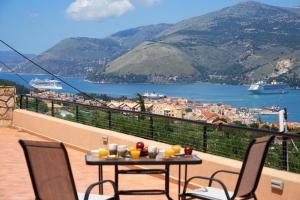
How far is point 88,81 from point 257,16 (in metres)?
85.8

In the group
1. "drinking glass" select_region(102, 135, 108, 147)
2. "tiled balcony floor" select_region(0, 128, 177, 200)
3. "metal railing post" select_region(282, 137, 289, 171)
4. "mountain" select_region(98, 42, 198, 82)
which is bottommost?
"tiled balcony floor" select_region(0, 128, 177, 200)

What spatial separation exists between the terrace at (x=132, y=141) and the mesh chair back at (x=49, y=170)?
8.12ft

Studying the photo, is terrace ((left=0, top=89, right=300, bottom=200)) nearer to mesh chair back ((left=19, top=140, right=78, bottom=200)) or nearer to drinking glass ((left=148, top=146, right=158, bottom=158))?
drinking glass ((left=148, top=146, right=158, bottom=158))

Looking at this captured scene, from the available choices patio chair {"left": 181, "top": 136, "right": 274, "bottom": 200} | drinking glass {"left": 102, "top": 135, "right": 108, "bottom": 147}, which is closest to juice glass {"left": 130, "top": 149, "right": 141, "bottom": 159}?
patio chair {"left": 181, "top": 136, "right": 274, "bottom": 200}

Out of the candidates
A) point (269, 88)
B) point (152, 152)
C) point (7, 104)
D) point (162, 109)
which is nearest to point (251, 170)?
point (152, 152)

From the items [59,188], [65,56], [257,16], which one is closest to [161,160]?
[59,188]

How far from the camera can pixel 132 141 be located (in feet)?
26.5

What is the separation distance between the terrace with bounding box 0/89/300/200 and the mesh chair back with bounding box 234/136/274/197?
1.19 m

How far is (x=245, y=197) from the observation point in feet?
13.6

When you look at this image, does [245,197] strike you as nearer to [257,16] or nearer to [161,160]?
[161,160]

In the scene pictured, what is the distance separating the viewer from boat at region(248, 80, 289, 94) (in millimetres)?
95625

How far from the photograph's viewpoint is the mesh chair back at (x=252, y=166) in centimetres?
409

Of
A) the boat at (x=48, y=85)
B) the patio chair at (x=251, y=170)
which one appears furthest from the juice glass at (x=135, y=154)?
the boat at (x=48, y=85)

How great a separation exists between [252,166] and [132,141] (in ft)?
13.4
